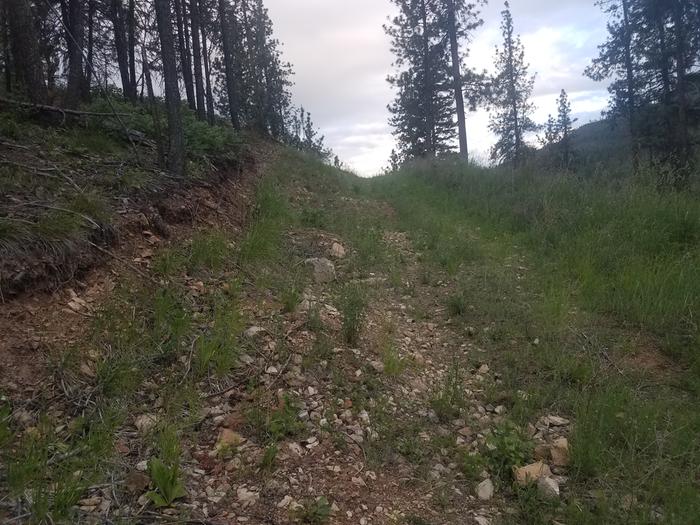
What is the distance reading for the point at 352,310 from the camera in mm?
4234

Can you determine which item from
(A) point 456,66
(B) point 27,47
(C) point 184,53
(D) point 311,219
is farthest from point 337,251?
(A) point 456,66

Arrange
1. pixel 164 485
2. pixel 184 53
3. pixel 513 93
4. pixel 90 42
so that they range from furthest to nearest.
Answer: pixel 513 93
pixel 184 53
pixel 90 42
pixel 164 485

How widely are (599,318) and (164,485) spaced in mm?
4041

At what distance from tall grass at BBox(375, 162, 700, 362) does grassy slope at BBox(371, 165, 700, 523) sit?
0.06 feet

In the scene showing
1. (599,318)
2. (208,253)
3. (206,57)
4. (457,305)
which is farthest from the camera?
(206,57)

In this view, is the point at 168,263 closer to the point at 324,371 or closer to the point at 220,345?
the point at 220,345

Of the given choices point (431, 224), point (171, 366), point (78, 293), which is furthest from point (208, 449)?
point (431, 224)

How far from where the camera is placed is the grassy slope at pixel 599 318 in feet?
8.37

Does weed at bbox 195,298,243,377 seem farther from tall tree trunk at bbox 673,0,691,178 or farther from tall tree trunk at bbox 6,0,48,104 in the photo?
tall tree trunk at bbox 673,0,691,178

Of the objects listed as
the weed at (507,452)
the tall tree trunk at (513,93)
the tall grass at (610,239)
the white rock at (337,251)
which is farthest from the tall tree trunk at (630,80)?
the weed at (507,452)

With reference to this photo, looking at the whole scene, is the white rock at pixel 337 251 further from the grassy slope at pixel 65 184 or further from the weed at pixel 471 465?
the weed at pixel 471 465

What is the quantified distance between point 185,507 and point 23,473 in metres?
0.81

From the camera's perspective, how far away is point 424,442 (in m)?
2.99

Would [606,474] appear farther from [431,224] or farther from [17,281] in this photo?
[431,224]
